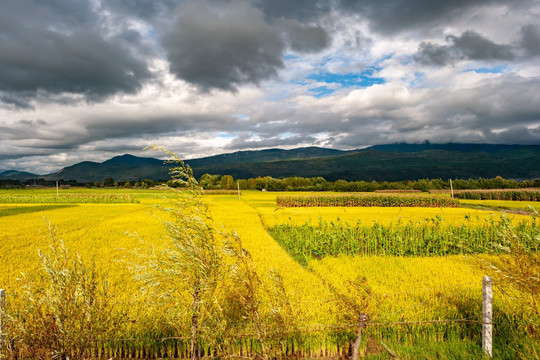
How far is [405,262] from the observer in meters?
13.3

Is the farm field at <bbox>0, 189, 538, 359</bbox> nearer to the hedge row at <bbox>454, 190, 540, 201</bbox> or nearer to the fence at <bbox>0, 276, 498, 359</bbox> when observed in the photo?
the fence at <bbox>0, 276, 498, 359</bbox>

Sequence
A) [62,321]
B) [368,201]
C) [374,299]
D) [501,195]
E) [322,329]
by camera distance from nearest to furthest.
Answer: [62,321]
[322,329]
[374,299]
[368,201]
[501,195]

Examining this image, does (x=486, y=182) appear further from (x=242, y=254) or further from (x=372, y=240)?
(x=242, y=254)

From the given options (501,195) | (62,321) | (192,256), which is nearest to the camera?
(192,256)

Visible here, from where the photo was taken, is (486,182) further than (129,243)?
Yes

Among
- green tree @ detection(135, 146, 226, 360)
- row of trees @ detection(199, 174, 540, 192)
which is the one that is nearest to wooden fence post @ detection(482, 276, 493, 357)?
green tree @ detection(135, 146, 226, 360)

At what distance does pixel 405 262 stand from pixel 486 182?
95.2 metres

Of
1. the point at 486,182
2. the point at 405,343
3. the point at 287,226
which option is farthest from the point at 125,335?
the point at 486,182

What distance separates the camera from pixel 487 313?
19.0 feet

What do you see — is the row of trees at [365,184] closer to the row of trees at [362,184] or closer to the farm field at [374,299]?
the row of trees at [362,184]

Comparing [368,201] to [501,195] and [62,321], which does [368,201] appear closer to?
[501,195]

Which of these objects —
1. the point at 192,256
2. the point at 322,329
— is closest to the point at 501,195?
the point at 322,329

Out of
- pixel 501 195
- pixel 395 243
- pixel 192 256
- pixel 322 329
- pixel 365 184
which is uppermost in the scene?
pixel 192 256

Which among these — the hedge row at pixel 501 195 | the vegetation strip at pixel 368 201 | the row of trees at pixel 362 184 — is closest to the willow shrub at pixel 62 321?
the vegetation strip at pixel 368 201
